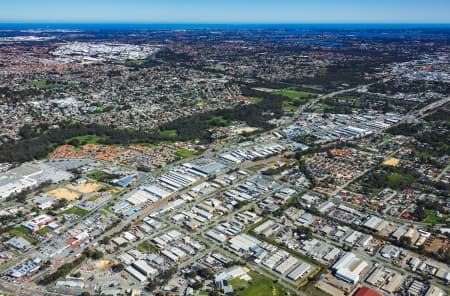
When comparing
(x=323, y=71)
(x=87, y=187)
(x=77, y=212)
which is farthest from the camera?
(x=323, y=71)

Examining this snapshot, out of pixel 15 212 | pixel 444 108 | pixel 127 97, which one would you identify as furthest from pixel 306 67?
pixel 15 212

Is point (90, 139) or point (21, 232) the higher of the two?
point (90, 139)

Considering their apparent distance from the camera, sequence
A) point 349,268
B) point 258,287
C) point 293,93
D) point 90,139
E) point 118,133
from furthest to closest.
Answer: point 293,93 → point 118,133 → point 90,139 → point 349,268 → point 258,287

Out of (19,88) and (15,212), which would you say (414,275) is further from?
(19,88)

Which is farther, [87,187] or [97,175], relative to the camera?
[97,175]

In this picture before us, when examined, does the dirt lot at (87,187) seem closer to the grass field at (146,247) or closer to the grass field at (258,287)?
the grass field at (146,247)

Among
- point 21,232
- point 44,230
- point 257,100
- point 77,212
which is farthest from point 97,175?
point 257,100

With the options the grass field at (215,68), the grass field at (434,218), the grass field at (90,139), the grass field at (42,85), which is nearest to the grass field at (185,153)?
the grass field at (90,139)

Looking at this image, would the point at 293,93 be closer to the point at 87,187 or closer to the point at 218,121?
the point at 218,121
